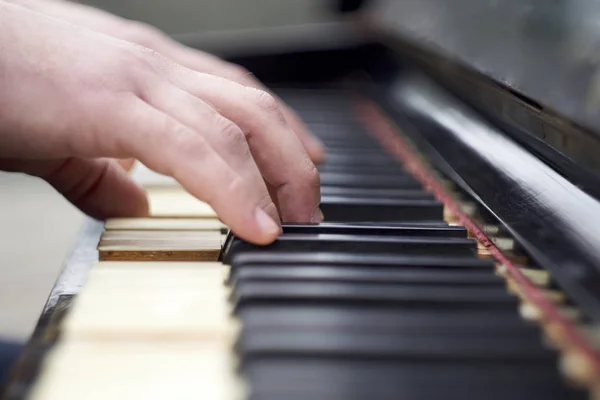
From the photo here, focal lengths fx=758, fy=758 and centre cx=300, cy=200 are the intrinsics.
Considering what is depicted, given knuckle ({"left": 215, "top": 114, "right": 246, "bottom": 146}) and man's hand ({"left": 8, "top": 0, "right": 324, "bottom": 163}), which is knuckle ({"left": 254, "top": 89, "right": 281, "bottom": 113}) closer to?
knuckle ({"left": 215, "top": 114, "right": 246, "bottom": 146})

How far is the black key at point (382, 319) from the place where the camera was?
0.52 meters

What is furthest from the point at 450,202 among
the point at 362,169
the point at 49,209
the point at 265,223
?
the point at 49,209

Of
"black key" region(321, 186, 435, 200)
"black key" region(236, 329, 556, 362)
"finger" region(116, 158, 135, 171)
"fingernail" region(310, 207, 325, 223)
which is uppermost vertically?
"black key" region(236, 329, 556, 362)

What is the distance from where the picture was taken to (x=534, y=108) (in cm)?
72

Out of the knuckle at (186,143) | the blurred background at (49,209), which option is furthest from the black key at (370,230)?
the blurred background at (49,209)

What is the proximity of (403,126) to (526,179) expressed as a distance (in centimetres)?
46

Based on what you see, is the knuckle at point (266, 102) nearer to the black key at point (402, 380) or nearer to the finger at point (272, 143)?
the finger at point (272, 143)

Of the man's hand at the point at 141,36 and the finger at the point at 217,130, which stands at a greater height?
the finger at the point at 217,130

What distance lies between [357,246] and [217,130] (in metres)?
0.16

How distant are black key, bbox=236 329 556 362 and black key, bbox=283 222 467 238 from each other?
0.64 ft

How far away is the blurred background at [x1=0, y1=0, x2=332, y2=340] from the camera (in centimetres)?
214

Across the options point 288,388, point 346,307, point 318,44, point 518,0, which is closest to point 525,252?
point 346,307

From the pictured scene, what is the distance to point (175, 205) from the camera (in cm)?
92

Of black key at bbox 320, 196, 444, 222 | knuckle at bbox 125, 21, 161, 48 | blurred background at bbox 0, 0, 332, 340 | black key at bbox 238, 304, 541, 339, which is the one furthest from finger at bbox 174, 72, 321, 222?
blurred background at bbox 0, 0, 332, 340
